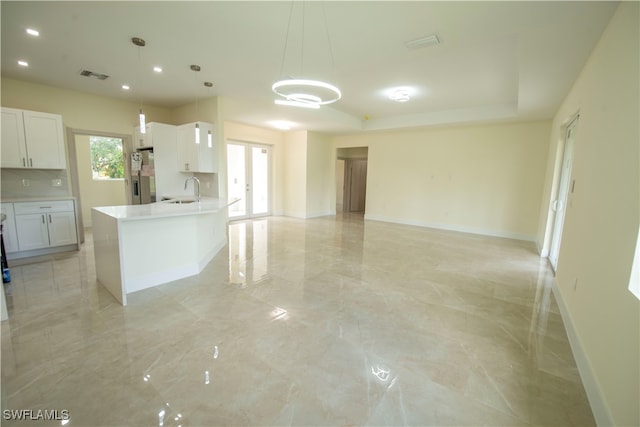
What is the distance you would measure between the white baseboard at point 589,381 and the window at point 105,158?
8.91 m

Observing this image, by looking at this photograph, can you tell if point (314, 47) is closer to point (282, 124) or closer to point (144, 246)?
point (144, 246)

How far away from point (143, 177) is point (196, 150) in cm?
164

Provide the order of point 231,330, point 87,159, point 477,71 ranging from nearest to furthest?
point 231,330
point 477,71
point 87,159

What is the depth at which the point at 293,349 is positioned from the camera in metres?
2.21

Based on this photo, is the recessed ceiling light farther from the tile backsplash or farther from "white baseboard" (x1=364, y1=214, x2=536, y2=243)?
the tile backsplash

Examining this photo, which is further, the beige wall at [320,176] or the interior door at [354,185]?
the interior door at [354,185]

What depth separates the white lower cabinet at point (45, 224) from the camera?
4234mm

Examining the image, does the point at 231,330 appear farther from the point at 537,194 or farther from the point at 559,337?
the point at 537,194

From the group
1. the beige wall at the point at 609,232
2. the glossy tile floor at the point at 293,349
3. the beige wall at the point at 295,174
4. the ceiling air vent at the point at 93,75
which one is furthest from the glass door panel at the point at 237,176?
the beige wall at the point at 609,232

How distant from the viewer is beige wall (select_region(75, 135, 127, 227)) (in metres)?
6.60

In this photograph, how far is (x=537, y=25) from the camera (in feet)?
8.27

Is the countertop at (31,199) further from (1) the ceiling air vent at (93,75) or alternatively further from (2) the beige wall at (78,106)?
(1) the ceiling air vent at (93,75)

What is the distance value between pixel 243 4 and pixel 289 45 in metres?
0.81

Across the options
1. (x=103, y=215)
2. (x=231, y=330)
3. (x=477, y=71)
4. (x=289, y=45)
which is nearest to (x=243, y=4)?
(x=289, y=45)
